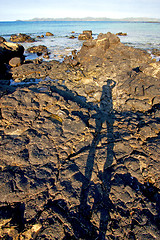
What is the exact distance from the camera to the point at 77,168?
3979 millimetres

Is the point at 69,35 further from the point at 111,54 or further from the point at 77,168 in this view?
the point at 77,168

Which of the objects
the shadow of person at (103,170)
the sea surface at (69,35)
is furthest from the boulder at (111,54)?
the shadow of person at (103,170)

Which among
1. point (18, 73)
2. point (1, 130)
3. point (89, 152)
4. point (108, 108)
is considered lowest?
point (89, 152)

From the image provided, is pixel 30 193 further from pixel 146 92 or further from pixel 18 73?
pixel 18 73

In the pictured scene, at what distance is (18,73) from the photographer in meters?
12.4

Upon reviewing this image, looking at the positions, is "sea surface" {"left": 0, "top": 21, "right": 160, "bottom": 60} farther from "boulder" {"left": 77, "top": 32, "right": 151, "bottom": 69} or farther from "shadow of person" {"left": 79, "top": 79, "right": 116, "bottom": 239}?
"shadow of person" {"left": 79, "top": 79, "right": 116, "bottom": 239}

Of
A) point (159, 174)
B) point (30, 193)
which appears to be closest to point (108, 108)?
point (159, 174)

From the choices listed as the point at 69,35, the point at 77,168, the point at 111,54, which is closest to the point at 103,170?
the point at 77,168

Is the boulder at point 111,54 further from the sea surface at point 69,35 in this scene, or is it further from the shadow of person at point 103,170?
the shadow of person at point 103,170

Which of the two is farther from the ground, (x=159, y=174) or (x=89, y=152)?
(x=89, y=152)

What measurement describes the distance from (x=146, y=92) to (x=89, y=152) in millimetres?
5687

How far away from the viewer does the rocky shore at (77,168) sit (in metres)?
2.96

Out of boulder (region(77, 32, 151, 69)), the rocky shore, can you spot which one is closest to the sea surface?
boulder (region(77, 32, 151, 69))

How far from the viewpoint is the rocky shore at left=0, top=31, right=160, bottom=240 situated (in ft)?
9.71
